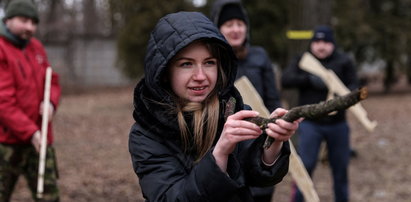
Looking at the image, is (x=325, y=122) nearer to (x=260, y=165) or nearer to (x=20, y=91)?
(x=20, y=91)

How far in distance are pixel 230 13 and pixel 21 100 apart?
168cm

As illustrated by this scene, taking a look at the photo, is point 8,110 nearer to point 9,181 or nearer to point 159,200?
point 9,181

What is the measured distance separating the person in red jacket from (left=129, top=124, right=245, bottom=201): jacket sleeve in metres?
2.14

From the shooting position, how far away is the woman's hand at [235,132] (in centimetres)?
178

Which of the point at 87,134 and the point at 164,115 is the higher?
the point at 164,115

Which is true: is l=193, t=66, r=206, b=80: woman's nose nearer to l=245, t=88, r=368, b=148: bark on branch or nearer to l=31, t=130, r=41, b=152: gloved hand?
l=245, t=88, r=368, b=148: bark on branch

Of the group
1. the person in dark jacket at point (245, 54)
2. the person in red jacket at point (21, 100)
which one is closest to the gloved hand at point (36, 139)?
the person in red jacket at point (21, 100)

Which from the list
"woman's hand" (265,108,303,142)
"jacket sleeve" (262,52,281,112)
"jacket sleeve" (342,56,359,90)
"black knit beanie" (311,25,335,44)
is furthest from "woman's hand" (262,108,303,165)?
"jacket sleeve" (342,56,359,90)

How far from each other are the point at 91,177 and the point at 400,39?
580 inches

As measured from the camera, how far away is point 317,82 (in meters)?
5.30

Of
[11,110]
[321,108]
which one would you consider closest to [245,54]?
[11,110]

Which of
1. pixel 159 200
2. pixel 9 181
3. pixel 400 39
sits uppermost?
pixel 159 200

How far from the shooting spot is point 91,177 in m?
7.11

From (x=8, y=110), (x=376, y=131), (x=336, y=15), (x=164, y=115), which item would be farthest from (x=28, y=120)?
(x=336, y=15)
